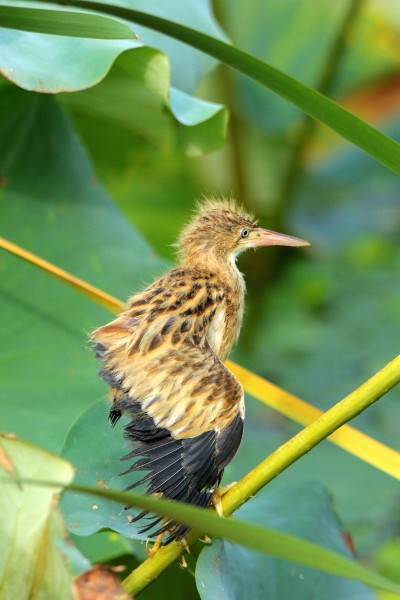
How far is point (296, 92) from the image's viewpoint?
5.74 feet

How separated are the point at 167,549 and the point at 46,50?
1.17m

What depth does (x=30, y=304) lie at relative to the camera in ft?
7.93

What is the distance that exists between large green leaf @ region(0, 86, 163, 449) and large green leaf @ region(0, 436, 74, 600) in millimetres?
753

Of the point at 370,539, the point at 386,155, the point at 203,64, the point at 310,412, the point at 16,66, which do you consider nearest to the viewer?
the point at 386,155

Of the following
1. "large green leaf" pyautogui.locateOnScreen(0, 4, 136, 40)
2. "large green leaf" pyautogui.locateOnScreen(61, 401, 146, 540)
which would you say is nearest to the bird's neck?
"large green leaf" pyautogui.locateOnScreen(61, 401, 146, 540)

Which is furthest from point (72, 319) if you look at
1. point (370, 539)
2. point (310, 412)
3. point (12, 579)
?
point (370, 539)

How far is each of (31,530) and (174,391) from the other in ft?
1.28

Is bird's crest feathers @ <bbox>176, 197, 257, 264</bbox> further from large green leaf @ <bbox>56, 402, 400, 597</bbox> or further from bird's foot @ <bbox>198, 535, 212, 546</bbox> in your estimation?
bird's foot @ <bbox>198, 535, 212, 546</bbox>

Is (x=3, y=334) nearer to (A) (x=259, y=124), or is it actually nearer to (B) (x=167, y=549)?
(B) (x=167, y=549)

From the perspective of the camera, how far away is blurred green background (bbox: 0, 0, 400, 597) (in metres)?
2.68

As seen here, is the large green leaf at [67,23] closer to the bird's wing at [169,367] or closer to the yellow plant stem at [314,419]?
the bird's wing at [169,367]

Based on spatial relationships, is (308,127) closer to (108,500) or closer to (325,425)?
(108,500)

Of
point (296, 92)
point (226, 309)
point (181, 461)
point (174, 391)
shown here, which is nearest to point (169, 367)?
point (174, 391)

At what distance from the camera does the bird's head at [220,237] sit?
7.84 feet
